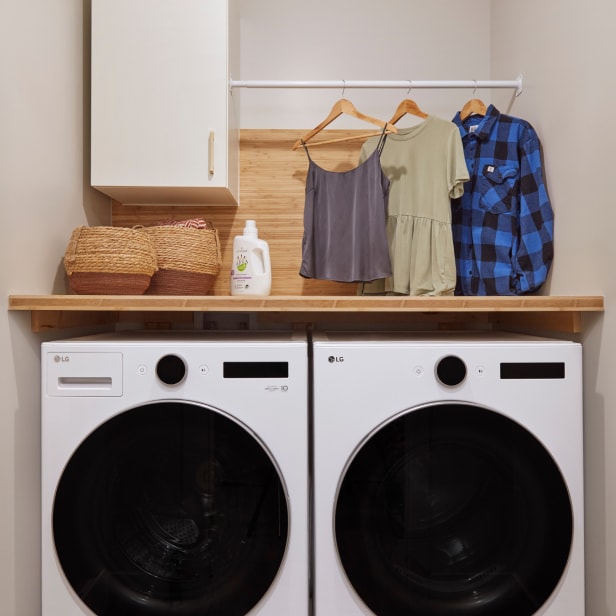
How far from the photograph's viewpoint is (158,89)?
1428mm

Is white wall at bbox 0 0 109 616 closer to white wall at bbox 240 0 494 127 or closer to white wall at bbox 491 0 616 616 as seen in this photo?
white wall at bbox 240 0 494 127

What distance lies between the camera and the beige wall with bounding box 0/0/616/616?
111cm

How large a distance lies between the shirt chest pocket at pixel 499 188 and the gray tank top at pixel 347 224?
0.32 m

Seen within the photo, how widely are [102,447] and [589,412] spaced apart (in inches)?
47.8

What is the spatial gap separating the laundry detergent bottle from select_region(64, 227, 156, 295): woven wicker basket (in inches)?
12.2

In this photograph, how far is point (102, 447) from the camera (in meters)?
1.09

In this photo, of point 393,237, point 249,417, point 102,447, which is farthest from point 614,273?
point 102,447

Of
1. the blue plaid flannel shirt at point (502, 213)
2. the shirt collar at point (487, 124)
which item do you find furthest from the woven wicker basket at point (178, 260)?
the shirt collar at point (487, 124)

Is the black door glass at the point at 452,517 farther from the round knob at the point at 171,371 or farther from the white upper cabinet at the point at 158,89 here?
the white upper cabinet at the point at 158,89

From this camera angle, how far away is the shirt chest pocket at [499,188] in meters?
1.49

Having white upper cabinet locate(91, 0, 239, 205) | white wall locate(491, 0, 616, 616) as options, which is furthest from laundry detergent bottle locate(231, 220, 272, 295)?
white wall locate(491, 0, 616, 616)

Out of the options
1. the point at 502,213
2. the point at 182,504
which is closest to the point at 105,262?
the point at 182,504

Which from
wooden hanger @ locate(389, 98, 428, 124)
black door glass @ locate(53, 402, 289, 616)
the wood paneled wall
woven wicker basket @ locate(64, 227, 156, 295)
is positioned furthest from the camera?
the wood paneled wall

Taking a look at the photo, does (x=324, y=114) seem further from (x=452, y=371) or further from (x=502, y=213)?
(x=452, y=371)
